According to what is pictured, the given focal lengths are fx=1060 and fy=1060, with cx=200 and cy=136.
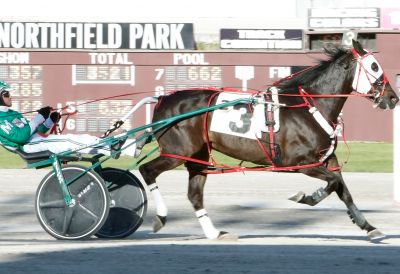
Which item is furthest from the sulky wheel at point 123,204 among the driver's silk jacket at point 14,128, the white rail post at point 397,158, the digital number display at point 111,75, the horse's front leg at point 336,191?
the digital number display at point 111,75

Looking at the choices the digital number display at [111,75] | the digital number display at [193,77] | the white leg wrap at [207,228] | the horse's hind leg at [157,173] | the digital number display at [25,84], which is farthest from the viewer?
the digital number display at [111,75]

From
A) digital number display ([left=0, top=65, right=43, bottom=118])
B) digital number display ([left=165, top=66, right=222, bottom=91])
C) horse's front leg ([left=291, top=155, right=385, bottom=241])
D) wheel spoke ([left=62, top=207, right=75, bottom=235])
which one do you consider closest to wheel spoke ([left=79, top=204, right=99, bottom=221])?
wheel spoke ([left=62, top=207, right=75, bottom=235])

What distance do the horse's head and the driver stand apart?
242 cm

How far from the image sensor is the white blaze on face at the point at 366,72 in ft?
34.1

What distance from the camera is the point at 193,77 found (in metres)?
27.2

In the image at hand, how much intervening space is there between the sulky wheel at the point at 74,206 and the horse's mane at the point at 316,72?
215 cm

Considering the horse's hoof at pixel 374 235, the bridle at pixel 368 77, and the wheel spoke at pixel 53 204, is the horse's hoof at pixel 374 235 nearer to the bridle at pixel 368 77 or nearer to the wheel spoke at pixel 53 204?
the bridle at pixel 368 77

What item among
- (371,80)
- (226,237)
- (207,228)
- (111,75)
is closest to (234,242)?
(226,237)

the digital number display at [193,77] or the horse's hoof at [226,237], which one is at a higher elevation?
the digital number display at [193,77]

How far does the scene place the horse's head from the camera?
1039 cm

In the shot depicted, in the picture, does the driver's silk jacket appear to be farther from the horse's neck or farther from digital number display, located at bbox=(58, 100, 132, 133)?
digital number display, located at bbox=(58, 100, 132, 133)

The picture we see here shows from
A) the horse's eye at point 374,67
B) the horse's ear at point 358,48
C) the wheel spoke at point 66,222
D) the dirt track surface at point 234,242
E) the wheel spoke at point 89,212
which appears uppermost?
the horse's ear at point 358,48

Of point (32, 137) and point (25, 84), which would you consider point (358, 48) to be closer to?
point (32, 137)

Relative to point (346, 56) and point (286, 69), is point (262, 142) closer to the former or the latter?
point (346, 56)
